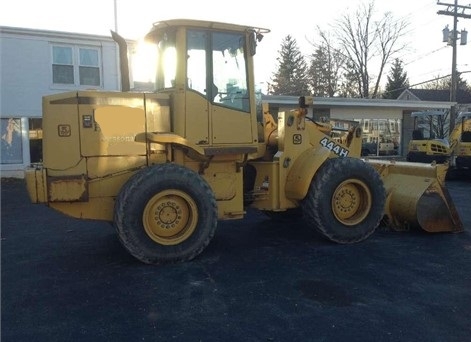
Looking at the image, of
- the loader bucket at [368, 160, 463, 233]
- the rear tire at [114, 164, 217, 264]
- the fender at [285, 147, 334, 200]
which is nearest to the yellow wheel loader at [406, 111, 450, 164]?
the loader bucket at [368, 160, 463, 233]

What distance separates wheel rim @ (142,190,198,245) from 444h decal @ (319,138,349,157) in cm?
244

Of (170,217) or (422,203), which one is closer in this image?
(170,217)

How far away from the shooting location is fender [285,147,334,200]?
6.93 meters

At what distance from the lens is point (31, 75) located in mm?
18188

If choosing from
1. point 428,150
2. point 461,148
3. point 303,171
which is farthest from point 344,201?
point 428,150

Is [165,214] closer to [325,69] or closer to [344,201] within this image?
[344,201]

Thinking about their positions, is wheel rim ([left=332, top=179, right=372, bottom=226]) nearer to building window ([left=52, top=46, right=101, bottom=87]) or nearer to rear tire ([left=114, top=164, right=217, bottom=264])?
rear tire ([left=114, top=164, right=217, bottom=264])

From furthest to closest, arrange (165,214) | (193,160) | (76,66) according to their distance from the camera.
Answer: (76,66) < (193,160) < (165,214)

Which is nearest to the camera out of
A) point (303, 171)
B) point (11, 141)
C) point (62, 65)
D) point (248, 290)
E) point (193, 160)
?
point (248, 290)

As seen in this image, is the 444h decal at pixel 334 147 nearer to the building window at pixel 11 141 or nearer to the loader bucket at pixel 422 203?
the loader bucket at pixel 422 203

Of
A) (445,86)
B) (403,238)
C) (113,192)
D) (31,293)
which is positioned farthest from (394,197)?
(445,86)

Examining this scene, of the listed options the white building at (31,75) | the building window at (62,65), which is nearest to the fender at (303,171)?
the white building at (31,75)

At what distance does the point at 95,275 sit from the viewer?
5828 millimetres

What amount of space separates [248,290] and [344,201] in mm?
2663
